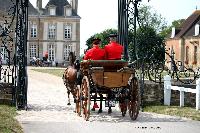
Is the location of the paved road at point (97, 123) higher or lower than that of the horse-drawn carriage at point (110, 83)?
lower

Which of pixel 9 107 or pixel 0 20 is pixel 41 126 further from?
pixel 0 20

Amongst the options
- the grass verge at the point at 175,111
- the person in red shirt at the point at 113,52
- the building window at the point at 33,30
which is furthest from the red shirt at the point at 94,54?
the building window at the point at 33,30

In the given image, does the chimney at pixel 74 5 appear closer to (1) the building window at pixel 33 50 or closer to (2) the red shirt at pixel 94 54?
(1) the building window at pixel 33 50

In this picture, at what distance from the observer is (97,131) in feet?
→ 37.0

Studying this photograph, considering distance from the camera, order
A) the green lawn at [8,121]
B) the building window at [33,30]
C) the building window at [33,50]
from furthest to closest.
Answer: the building window at [33,30] → the building window at [33,50] → the green lawn at [8,121]

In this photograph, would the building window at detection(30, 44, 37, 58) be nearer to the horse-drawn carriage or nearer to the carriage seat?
the horse-drawn carriage

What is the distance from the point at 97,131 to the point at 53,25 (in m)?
70.1

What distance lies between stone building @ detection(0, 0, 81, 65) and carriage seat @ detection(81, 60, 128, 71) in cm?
6589

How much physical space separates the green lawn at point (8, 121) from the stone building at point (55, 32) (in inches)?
2546

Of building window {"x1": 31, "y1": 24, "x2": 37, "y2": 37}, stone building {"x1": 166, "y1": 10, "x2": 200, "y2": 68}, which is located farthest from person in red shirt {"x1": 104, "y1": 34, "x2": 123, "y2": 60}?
building window {"x1": 31, "y1": 24, "x2": 37, "y2": 37}

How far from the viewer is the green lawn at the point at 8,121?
1080cm

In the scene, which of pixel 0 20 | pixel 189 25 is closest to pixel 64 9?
pixel 0 20

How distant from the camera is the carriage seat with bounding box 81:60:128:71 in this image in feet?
→ 44.5

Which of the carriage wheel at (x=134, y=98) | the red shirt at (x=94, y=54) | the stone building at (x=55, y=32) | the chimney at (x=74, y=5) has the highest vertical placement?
the chimney at (x=74, y=5)
